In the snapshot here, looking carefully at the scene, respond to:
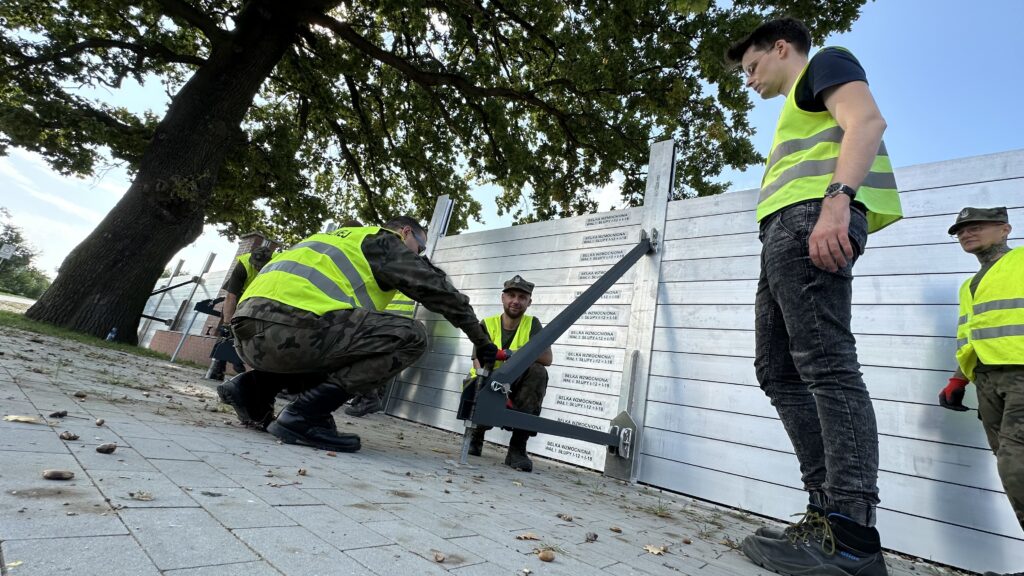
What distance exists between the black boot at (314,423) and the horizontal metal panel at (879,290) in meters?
2.64

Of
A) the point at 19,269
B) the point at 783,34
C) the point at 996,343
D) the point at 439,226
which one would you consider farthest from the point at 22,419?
the point at 19,269

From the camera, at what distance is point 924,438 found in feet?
8.30

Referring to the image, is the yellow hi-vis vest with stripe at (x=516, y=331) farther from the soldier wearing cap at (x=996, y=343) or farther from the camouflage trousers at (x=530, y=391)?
the soldier wearing cap at (x=996, y=343)

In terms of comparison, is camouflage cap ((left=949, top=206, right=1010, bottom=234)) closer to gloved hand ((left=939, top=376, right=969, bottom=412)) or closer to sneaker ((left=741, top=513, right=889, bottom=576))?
gloved hand ((left=939, top=376, right=969, bottom=412))

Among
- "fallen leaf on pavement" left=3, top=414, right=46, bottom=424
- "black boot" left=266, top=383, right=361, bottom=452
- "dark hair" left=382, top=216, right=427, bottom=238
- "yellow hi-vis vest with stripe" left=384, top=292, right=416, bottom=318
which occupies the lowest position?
"fallen leaf on pavement" left=3, top=414, right=46, bottom=424

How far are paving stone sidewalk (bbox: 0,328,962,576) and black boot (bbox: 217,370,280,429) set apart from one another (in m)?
0.12

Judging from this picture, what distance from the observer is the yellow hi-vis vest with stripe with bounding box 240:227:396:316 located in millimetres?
2359

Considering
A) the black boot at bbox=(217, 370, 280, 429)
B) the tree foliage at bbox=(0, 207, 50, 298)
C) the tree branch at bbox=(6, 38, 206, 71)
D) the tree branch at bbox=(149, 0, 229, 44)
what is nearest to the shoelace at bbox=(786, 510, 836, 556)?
the black boot at bbox=(217, 370, 280, 429)

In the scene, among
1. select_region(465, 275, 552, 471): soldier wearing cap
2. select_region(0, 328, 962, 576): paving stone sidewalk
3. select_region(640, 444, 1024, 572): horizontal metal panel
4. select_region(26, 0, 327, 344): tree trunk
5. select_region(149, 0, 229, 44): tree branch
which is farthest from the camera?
select_region(149, 0, 229, 44): tree branch

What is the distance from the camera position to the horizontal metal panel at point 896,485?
227cm

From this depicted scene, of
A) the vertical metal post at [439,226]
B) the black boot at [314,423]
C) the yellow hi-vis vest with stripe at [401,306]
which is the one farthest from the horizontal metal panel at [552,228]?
the black boot at [314,423]

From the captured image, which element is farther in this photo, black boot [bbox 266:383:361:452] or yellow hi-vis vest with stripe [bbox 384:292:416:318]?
yellow hi-vis vest with stripe [bbox 384:292:416:318]

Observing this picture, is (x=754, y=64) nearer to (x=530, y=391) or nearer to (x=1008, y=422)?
(x=1008, y=422)

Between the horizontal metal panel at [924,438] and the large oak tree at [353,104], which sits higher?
the large oak tree at [353,104]
